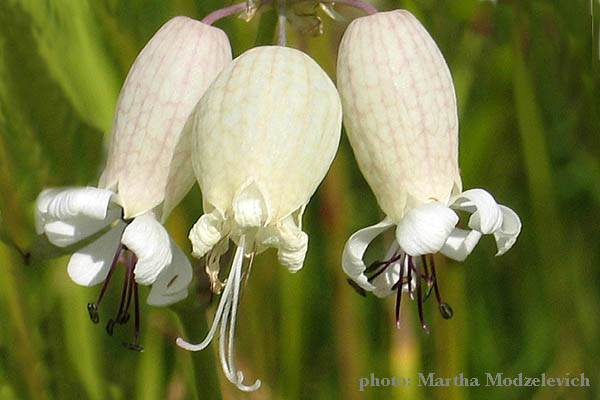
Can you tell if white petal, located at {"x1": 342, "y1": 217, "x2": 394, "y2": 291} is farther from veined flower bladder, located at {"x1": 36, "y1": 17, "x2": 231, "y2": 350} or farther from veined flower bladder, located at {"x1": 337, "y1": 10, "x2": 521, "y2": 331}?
veined flower bladder, located at {"x1": 36, "y1": 17, "x2": 231, "y2": 350}

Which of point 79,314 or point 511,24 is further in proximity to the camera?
point 511,24

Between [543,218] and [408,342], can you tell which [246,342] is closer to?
[408,342]

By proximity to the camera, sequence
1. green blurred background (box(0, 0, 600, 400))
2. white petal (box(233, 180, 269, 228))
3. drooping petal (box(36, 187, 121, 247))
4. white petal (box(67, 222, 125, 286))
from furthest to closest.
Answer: green blurred background (box(0, 0, 600, 400)), white petal (box(67, 222, 125, 286)), drooping petal (box(36, 187, 121, 247)), white petal (box(233, 180, 269, 228))

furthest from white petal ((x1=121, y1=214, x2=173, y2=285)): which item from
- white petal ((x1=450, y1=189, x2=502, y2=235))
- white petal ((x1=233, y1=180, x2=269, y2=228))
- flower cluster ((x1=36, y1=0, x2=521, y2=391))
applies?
white petal ((x1=450, y1=189, x2=502, y2=235))

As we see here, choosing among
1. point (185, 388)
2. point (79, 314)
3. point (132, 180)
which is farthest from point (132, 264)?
point (185, 388)

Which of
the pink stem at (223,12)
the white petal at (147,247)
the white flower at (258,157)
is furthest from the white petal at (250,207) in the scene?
the pink stem at (223,12)

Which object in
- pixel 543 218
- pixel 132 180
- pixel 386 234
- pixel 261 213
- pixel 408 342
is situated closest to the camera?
pixel 261 213

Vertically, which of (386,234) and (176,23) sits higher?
(176,23)
